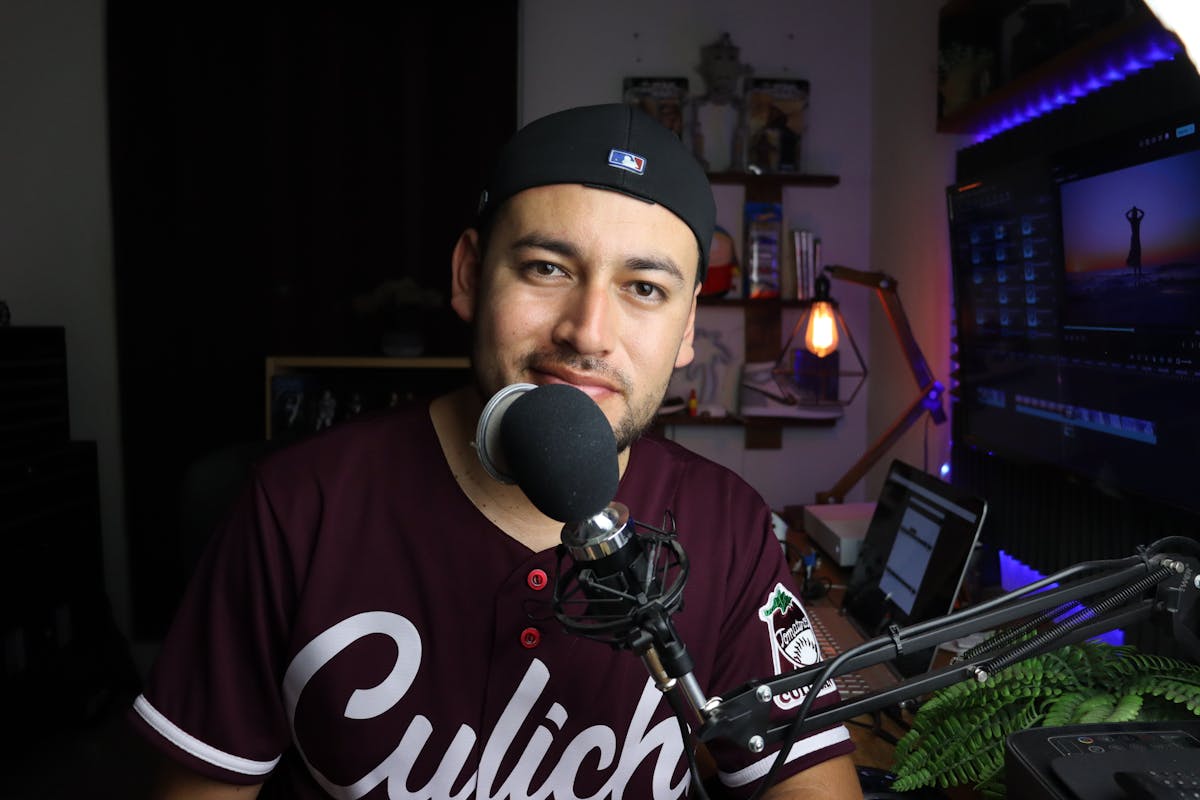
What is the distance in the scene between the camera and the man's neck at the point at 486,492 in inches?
41.1

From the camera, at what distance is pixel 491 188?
1042 millimetres

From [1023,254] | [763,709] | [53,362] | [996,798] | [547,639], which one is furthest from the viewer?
[53,362]

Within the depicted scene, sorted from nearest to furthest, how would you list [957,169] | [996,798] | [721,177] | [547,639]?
[996,798] < [547,639] < [957,169] < [721,177]

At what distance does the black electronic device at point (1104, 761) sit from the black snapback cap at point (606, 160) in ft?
2.10

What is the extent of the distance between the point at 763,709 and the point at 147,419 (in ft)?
10.9

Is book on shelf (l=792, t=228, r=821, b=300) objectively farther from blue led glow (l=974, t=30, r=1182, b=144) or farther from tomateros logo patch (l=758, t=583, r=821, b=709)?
tomateros logo patch (l=758, t=583, r=821, b=709)

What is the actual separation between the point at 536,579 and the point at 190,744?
41cm

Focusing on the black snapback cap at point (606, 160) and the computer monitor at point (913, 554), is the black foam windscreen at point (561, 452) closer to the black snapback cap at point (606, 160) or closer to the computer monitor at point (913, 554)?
the black snapback cap at point (606, 160)

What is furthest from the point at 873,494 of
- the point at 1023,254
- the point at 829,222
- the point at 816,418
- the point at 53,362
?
the point at 53,362

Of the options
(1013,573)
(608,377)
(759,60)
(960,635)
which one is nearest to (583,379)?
(608,377)

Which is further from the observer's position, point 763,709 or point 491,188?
point 491,188

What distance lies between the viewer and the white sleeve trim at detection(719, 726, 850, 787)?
97 cm

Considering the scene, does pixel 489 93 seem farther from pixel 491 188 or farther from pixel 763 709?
pixel 763 709

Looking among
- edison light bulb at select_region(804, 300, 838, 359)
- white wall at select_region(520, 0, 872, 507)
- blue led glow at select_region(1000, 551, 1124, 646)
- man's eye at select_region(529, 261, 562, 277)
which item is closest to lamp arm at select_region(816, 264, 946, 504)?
edison light bulb at select_region(804, 300, 838, 359)
